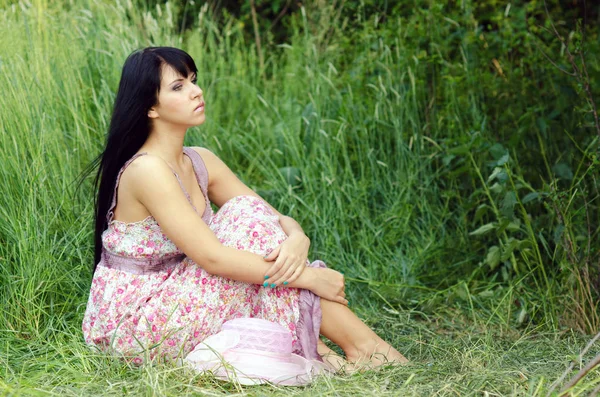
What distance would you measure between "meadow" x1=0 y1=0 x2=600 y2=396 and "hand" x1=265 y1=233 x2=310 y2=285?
13.4 inches

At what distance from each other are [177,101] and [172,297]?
59cm

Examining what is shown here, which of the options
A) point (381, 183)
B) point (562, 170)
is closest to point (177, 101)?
point (381, 183)

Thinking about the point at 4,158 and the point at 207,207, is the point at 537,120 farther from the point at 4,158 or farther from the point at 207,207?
the point at 4,158

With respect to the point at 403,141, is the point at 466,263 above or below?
below

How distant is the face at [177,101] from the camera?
247 cm

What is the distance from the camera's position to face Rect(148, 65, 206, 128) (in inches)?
97.4

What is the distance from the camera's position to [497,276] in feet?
11.1

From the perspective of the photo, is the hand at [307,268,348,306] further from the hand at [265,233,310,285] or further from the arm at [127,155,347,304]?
the arm at [127,155,347,304]

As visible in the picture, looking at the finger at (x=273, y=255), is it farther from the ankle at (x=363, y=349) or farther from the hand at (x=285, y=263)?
the ankle at (x=363, y=349)

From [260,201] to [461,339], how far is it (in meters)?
0.87

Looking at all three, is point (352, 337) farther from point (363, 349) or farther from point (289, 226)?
point (289, 226)

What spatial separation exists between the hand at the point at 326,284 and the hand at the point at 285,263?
5cm

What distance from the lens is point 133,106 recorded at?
8.16 feet

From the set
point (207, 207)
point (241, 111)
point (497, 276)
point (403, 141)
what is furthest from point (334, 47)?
point (207, 207)
